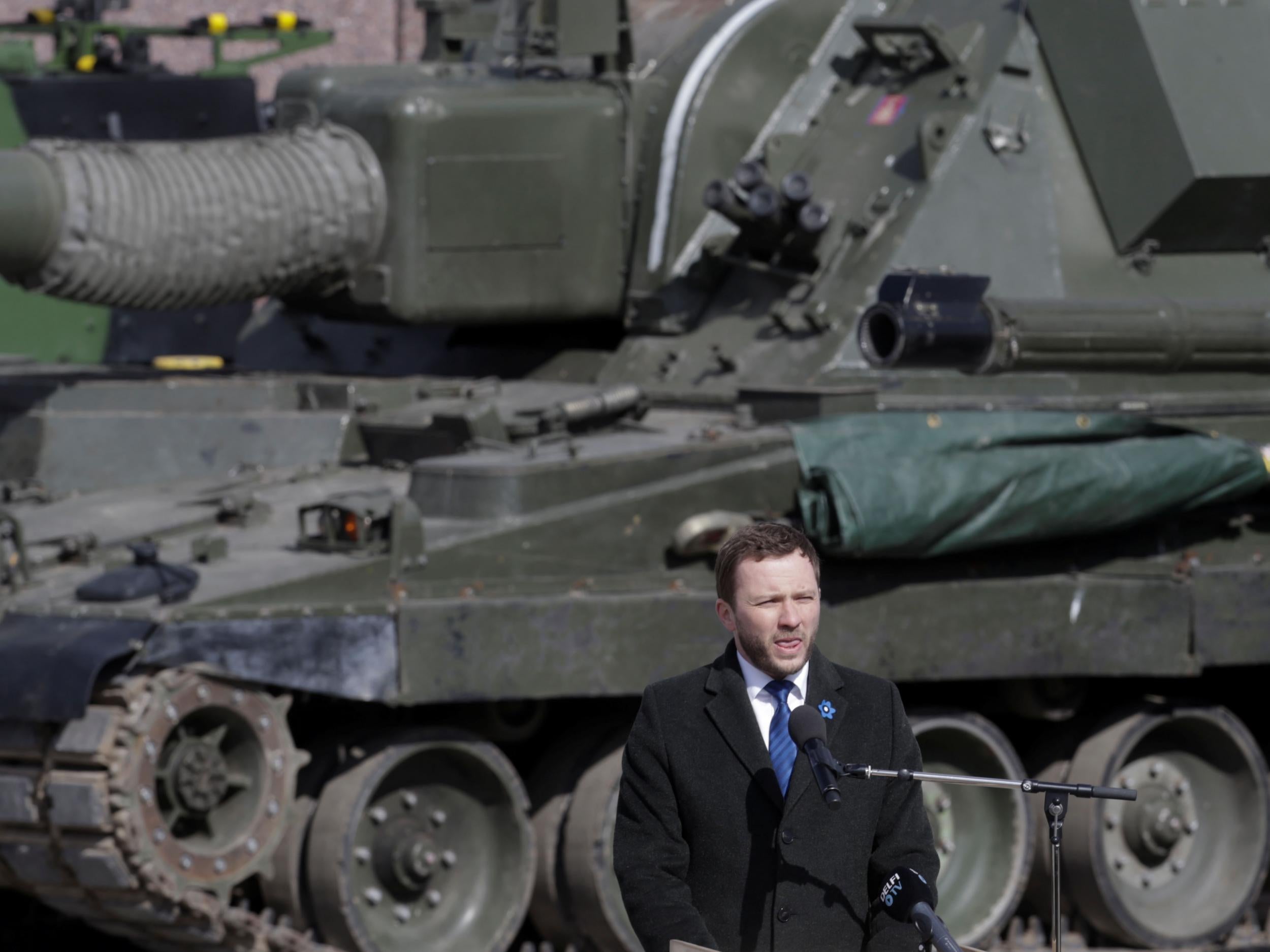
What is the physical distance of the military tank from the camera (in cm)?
766

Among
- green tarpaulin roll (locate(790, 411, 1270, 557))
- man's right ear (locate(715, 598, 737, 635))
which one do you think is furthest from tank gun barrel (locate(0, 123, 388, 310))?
man's right ear (locate(715, 598, 737, 635))

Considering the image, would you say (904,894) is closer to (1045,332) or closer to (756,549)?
(756,549)

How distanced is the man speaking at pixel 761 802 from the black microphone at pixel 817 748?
75 mm

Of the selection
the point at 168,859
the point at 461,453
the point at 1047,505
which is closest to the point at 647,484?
the point at 461,453

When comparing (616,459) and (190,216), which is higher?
(190,216)

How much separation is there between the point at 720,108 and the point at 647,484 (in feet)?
8.23

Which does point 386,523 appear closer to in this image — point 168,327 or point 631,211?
point 631,211

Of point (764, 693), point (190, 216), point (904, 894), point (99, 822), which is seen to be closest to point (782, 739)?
point (764, 693)

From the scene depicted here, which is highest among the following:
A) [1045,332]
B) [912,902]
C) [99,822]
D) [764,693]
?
[1045,332]

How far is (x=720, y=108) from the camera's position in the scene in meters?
10.2

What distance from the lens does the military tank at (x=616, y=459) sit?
766cm

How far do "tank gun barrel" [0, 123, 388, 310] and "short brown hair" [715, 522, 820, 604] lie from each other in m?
4.94

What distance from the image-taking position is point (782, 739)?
4387mm

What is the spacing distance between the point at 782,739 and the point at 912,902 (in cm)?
38
